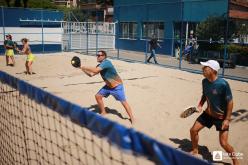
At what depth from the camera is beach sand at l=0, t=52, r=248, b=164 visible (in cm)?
629

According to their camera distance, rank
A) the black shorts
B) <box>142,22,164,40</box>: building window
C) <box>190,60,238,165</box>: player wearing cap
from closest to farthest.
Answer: <box>190,60,238,165</box>: player wearing cap, the black shorts, <box>142,22,164,40</box>: building window

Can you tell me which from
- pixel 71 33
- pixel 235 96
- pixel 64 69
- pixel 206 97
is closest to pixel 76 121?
pixel 206 97

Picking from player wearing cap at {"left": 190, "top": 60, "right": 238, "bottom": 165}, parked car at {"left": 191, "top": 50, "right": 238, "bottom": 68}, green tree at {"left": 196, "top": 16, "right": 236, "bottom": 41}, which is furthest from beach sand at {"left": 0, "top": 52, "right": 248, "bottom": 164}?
green tree at {"left": 196, "top": 16, "right": 236, "bottom": 41}

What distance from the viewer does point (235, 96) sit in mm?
10391

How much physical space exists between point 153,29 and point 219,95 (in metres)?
20.8

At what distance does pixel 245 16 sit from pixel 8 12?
15120 mm

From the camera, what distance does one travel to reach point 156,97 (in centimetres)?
966

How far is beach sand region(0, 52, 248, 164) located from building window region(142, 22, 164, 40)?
26.8 ft

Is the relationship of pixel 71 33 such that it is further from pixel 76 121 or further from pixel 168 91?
pixel 76 121

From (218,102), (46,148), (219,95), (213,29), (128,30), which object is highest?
(128,30)

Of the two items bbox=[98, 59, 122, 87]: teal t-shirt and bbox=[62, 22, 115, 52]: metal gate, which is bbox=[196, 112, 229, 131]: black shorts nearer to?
bbox=[98, 59, 122, 87]: teal t-shirt

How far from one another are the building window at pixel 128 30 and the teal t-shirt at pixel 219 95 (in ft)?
67.5

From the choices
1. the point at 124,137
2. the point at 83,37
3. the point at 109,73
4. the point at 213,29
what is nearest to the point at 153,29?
the point at 83,37

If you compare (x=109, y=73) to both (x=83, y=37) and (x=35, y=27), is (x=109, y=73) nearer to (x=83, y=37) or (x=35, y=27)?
(x=35, y=27)
